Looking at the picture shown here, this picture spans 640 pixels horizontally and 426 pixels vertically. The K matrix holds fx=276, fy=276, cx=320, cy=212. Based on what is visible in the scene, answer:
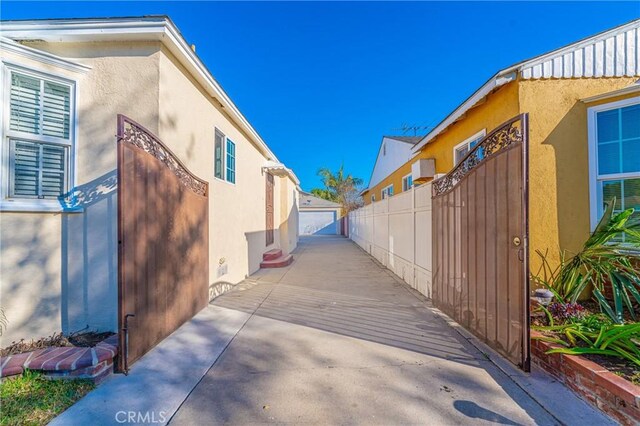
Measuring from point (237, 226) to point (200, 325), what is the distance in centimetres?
326

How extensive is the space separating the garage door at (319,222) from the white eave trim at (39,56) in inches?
958

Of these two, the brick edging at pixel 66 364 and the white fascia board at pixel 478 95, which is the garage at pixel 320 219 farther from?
the brick edging at pixel 66 364

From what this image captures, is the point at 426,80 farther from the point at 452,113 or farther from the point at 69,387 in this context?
the point at 69,387

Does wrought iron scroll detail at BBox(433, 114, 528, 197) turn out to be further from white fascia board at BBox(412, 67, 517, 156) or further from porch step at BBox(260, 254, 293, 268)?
porch step at BBox(260, 254, 293, 268)

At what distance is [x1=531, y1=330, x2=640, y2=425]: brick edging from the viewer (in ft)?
6.55

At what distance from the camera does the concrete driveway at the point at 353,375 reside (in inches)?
→ 87.0

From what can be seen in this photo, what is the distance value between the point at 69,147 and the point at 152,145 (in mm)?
1334

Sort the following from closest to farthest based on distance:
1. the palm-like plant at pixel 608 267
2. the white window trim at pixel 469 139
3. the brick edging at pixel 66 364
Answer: the brick edging at pixel 66 364 → the palm-like plant at pixel 608 267 → the white window trim at pixel 469 139

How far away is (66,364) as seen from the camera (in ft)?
8.57

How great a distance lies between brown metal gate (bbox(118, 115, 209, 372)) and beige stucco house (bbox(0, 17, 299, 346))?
369 mm

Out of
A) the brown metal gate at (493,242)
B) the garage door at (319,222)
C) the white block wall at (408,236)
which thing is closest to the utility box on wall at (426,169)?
the white block wall at (408,236)

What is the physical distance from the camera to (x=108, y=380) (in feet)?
8.82

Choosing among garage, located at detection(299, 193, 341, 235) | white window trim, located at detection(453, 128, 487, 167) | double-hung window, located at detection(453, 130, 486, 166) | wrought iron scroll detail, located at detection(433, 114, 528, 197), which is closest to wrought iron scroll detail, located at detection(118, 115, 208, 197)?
wrought iron scroll detail, located at detection(433, 114, 528, 197)

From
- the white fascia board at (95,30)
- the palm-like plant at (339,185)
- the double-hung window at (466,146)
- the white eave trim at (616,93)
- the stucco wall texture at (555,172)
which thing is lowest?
the stucco wall texture at (555,172)
